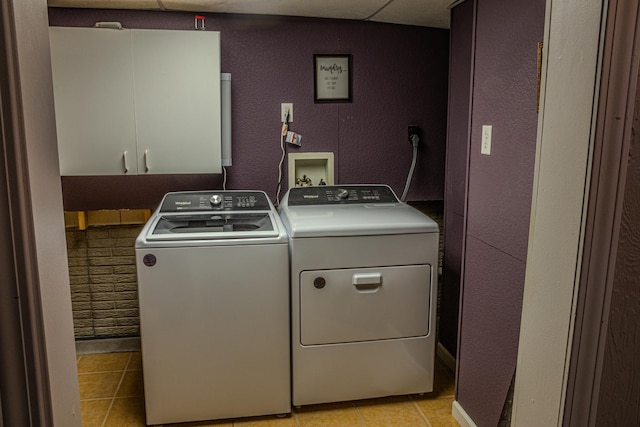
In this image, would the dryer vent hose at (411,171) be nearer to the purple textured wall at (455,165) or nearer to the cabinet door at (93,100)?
the purple textured wall at (455,165)

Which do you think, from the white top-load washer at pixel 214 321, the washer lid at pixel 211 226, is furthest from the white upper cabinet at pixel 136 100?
the white top-load washer at pixel 214 321

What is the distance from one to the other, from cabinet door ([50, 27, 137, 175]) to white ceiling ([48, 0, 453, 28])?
0.90 feet

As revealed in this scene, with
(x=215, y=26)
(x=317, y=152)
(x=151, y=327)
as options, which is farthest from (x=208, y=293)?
(x=215, y=26)

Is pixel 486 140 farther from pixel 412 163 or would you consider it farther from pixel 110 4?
pixel 110 4

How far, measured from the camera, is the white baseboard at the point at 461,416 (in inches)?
92.3

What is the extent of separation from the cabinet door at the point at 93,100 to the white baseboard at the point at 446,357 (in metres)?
2.02

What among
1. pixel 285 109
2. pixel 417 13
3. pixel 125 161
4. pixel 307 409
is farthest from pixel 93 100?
pixel 307 409

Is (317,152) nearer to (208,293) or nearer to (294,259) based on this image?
(294,259)

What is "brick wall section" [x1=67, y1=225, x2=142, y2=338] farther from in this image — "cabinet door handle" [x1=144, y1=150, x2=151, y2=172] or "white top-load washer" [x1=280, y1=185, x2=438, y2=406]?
"white top-load washer" [x1=280, y1=185, x2=438, y2=406]

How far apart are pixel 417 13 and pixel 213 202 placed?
1490mm

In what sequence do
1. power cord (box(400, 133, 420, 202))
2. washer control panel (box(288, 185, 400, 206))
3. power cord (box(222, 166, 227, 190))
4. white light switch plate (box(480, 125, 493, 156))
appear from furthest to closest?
power cord (box(400, 133, 420, 202)), power cord (box(222, 166, 227, 190)), washer control panel (box(288, 185, 400, 206)), white light switch plate (box(480, 125, 493, 156))

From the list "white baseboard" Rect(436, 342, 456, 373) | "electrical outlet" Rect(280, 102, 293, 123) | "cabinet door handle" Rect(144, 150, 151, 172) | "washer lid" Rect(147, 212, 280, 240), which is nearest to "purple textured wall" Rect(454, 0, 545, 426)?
"white baseboard" Rect(436, 342, 456, 373)

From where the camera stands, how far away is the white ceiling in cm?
261

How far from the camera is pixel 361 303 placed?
2471mm
